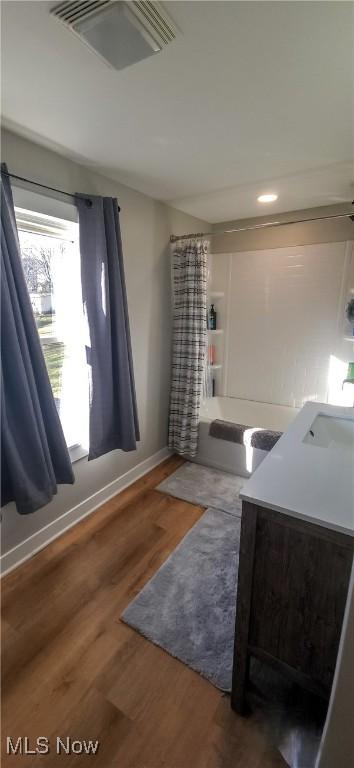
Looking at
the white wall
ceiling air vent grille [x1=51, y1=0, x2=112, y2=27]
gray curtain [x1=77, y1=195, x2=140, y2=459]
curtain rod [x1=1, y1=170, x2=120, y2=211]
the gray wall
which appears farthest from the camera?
gray curtain [x1=77, y1=195, x2=140, y2=459]

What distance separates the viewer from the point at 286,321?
298cm

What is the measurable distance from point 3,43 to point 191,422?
7.74 ft

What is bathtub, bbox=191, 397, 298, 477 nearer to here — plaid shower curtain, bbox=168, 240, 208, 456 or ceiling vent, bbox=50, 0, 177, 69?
plaid shower curtain, bbox=168, 240, 208, 456

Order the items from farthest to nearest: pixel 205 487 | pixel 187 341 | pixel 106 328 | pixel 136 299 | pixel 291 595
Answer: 1. pixel 187 341
2. pixel 205 487
3. pixel 136 299
4. pixel 106 328
5. pixel 291 595

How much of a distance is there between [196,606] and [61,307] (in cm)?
183

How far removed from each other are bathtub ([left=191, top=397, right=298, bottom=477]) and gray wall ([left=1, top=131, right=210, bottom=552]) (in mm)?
415

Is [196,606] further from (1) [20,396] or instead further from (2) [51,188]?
(2) [51,188]

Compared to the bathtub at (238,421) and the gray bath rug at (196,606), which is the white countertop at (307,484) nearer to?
the gray bath rug at (196,606)

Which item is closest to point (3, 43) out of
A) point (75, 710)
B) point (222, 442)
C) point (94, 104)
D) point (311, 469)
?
point (94, 104)

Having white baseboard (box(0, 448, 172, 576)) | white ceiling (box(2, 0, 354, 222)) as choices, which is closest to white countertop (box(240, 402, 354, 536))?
white ceiling (box(2, 0, 354, 222))

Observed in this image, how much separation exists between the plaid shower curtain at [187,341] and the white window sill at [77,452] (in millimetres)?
956

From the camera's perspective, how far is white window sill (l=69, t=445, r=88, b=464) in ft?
6.67

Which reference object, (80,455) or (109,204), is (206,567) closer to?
(80,455)

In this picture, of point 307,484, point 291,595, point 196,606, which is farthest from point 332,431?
point 196,606
